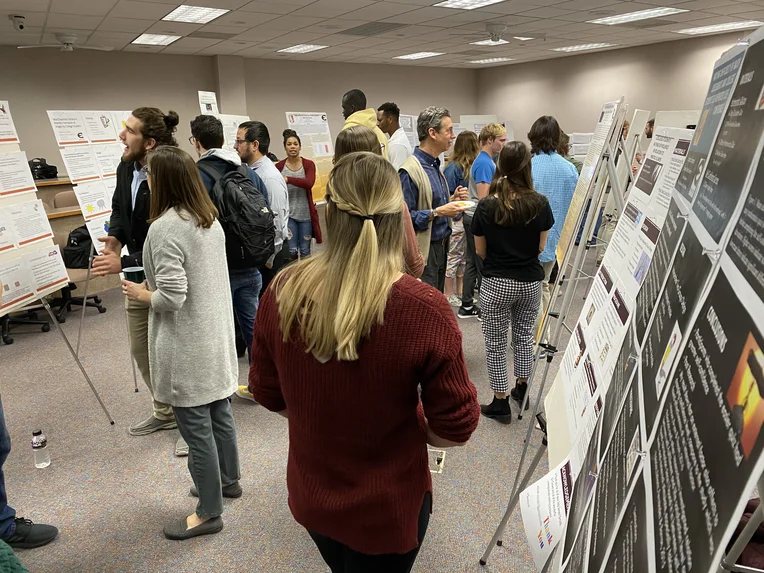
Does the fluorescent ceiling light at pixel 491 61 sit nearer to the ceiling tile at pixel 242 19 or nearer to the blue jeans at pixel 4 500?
the ceiling tile at pixel 242 19

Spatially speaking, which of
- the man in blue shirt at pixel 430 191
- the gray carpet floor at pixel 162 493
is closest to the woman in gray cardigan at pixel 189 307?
the gray carpet floor at pixel 162 493

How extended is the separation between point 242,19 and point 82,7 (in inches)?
74.1

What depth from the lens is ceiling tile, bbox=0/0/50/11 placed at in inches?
219

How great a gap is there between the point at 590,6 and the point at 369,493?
7309 mm

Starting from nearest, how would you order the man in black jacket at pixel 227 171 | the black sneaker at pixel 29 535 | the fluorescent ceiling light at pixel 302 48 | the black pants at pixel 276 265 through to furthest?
1. the black sneaker at pixel 29 535
2. the man in black jacket at pixel 227 171
3. the black pants at pixel 276 265
4. the fluorescent ceiling light at pixel 302 48

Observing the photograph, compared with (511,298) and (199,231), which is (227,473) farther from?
(511,298)

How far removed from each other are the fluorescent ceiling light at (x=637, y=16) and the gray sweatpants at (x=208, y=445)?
758 cm

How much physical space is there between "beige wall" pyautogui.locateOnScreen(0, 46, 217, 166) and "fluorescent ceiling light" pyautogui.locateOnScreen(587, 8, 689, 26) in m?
7.21

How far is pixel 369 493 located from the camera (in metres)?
1.13

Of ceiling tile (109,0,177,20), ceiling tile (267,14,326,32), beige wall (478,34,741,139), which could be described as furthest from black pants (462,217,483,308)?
beige wall (478,34,741,139)

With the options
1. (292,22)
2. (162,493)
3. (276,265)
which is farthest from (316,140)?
(162,493)

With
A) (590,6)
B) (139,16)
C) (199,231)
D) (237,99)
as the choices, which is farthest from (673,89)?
(199,231)

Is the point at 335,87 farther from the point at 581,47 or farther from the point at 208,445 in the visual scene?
the point at 208,445

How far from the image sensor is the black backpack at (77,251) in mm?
4408
